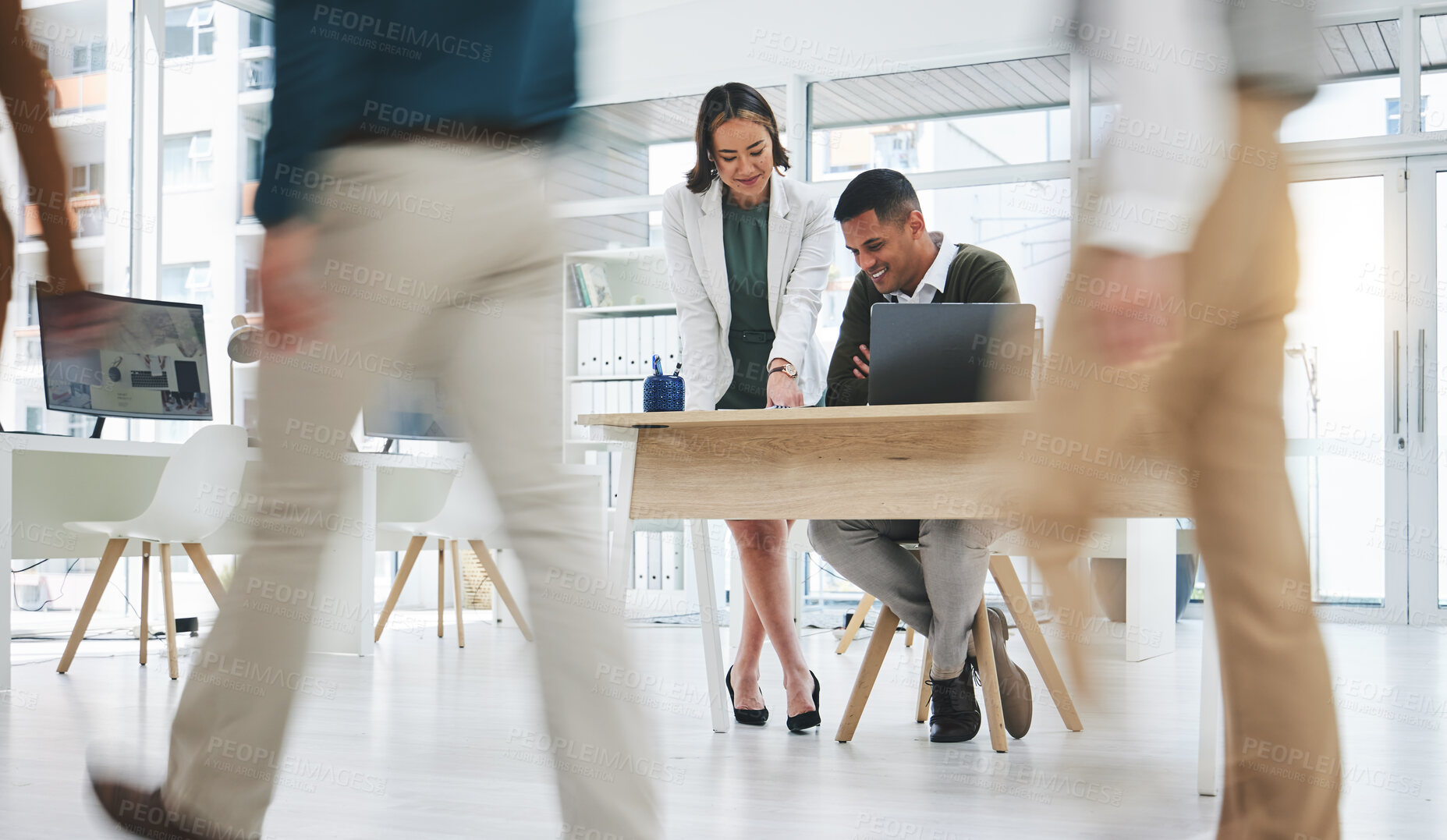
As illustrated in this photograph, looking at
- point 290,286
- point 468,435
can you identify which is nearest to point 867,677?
point 468,435

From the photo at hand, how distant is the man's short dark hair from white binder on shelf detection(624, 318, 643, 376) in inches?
150

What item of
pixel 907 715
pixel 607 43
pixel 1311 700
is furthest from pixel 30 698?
pixel 607 43

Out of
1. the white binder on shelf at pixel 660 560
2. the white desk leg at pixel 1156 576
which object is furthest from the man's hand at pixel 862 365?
the white binder on shelf at pixel 660 560

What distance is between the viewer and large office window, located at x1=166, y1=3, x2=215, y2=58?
6031 millimetres

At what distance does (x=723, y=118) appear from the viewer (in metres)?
2.61

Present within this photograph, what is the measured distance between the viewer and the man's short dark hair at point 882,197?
254cm

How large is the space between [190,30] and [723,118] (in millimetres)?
4681

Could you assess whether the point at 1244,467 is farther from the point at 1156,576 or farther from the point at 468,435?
the point at 1156,576

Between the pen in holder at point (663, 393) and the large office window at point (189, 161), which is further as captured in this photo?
the large office window at point (189, 161)

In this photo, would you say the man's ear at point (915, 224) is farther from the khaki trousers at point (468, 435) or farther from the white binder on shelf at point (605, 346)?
the white binder on shelf at point (605, 346)

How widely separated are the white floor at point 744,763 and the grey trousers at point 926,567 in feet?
0.71

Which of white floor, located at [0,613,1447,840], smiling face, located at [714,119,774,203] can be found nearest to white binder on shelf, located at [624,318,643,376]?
white floor, located at [0,613,1447,840]

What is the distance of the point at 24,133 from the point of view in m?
1.03

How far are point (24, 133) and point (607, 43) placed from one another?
6115 mm
